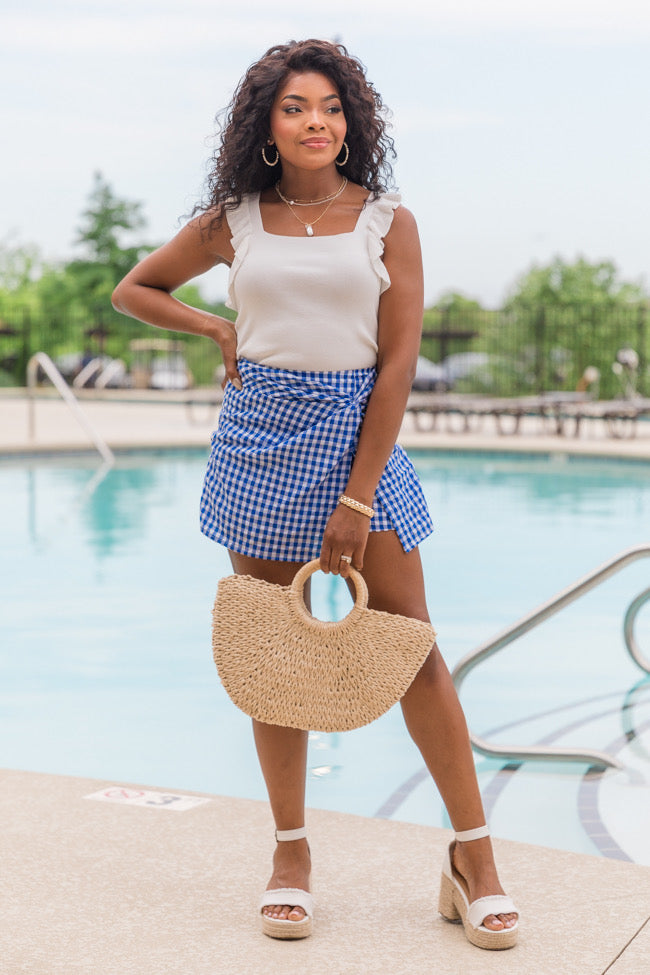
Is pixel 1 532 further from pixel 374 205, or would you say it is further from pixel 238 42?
pixel 238 42

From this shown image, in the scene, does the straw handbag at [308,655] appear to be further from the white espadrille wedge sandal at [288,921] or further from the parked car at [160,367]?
the parked car at [160,367]

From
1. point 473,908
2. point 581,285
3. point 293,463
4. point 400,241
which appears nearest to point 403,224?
point 400,241

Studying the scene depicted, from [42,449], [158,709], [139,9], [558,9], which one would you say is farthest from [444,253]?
[158,709]

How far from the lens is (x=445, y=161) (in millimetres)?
44531

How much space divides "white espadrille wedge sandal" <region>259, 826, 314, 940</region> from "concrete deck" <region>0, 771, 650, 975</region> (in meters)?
0.02

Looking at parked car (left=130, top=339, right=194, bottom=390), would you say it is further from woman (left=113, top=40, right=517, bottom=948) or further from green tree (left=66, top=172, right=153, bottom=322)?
woman (left=113, top=40, right=517, bottom=948)

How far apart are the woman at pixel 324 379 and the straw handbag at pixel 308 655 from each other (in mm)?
68

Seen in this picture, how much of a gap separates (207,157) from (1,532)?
6462 millimetres

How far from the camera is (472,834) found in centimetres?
216

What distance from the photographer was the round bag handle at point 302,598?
6.86 feet

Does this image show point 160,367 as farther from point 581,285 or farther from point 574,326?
point 581,285

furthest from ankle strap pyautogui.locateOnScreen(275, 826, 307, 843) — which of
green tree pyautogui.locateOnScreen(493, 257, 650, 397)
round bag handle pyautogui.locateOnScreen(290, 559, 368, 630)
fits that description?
green tree pyautogui.locateOnScreen(493, 257, 650, 397)

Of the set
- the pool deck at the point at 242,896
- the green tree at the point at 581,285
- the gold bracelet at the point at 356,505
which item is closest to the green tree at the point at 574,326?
the green tree at the point at 581,285

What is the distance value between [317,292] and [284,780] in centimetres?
84
